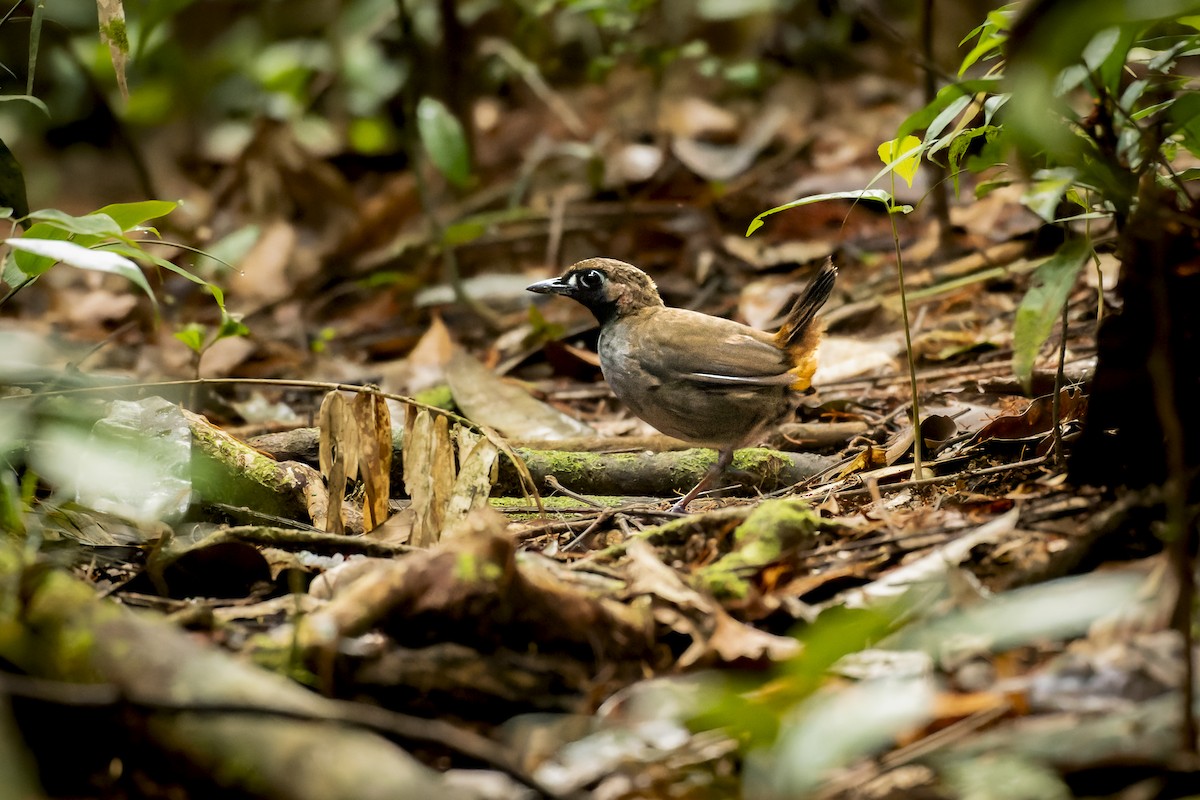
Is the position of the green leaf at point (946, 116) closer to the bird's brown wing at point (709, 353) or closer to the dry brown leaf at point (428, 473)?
the dry brown leaf at point (428, 473)

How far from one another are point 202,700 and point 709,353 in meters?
3.54

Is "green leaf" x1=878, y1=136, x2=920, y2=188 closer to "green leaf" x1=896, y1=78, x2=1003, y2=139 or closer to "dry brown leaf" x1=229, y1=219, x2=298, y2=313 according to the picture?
"green leaf" x1=896, y1=78, x2=1003, y2=139

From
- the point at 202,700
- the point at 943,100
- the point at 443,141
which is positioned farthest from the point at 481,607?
the point at 443,141

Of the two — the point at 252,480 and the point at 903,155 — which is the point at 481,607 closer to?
the point at 903,155

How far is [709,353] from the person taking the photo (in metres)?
5.15

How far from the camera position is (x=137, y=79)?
10.2 meters

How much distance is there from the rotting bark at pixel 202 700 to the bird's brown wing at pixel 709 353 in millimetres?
3207

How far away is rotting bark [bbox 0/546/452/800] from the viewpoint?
5.64ft

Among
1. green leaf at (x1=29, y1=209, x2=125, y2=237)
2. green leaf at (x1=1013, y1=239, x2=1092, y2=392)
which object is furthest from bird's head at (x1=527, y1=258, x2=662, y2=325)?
green leaf at (x1=1013, y1=239, x2=1092, y2=392)

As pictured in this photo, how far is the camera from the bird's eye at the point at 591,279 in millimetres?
5566

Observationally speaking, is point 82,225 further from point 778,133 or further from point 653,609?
point 778,133

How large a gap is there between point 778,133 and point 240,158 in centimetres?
445

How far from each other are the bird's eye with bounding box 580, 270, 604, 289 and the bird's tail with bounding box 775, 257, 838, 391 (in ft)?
3.11

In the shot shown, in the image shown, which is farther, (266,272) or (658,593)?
(266,272)
